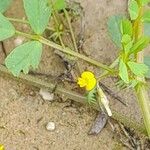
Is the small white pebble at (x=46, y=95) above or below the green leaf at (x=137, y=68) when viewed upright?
below

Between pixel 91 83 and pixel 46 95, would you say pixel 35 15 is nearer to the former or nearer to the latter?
pixel 91 83

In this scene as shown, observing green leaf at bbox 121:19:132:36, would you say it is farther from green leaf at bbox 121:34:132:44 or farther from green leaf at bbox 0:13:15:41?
green leaf at bbox 0:13:15:41

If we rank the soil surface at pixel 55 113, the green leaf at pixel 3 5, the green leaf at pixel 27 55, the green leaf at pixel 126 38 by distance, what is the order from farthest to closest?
1. the soil surface at pixel 55 113
2. the green leaf at pixel 3 5
3. the green leaf at pixel 27 55
4. the green leaf at pixel 126 38

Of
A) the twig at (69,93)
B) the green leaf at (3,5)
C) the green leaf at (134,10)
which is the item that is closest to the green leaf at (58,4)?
the green leaf at (3,5)

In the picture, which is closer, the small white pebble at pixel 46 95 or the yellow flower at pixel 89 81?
the yellow flower at pixel 89 81

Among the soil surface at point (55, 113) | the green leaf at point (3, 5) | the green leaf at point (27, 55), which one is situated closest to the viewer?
the green leaf at point (27, 55)

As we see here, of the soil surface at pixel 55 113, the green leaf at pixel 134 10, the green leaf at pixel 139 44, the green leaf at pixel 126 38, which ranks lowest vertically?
the soil surface at pixel 55 113

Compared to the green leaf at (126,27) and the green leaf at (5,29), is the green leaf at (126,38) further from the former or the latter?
the green leaf at (5,29)
